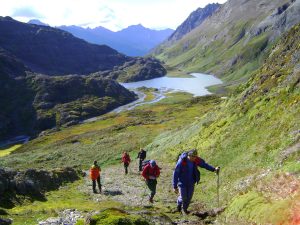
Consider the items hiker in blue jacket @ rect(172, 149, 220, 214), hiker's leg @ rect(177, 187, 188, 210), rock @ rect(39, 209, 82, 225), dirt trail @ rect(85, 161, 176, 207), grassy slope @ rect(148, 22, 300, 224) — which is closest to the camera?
grassy slope @ rect(148, 22, 300, 224)

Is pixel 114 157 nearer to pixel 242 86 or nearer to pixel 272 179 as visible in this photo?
pixel 242 86

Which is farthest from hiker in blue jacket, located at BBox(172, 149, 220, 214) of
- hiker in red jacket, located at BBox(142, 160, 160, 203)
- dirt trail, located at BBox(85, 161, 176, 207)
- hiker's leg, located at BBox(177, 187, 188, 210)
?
dirt trail, located at BBox(85, 161, 176, 207)

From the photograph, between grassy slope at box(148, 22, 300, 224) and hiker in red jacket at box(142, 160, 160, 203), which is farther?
hiker in red jacket at box(142, 160, 160, 203)

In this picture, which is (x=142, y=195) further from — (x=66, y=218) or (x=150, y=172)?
(x=66, y=218)

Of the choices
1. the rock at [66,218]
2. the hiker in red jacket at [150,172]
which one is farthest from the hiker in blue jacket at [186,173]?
the rock at [66,218]

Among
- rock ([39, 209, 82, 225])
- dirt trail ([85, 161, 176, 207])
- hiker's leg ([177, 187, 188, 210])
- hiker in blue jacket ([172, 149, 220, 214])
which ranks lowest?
dirt trail ([85, 161, 176, 207])

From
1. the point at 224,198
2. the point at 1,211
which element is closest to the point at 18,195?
the point at 1,211

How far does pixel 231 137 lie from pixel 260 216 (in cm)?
2284

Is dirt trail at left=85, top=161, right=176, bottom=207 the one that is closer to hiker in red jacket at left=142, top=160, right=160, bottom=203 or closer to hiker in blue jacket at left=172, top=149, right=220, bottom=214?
hiker in red jacket at left=142, top=160, right=160, bottom=203

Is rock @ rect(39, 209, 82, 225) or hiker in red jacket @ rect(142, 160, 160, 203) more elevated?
hiker in red jacket @ rect(142, 160, 160, 203)

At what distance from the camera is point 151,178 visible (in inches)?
963

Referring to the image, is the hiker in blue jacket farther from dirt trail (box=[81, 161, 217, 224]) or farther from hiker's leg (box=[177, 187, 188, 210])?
dirt trail (box=[81, 161, 217, 224])

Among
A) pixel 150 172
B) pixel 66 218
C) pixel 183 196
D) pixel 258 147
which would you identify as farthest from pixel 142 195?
pixel 183 196

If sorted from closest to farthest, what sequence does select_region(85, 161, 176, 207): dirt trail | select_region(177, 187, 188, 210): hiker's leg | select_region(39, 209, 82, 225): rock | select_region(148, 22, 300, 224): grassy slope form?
select_region(148, 22, 300, 224): grassy slope, select_region(177, 187, 188, 210): hiker's leg, select_region(39, 209, 82, 225): rock, select_region(85, 161, 176, 207): dirt trail
